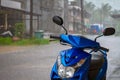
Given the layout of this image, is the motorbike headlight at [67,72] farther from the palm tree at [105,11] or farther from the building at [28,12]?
the palm tree at [105,11]

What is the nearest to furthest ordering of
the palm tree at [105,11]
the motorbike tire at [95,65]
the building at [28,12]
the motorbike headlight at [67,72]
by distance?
the motorbike headlight at [67,72] < the motorbike tire at [95,65] < the building at [28,12] < the palm tree at [105,11]

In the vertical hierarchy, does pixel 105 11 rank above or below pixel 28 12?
Answer: above

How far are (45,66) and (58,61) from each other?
791cm

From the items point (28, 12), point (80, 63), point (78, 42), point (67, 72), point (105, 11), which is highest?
point (105, 11)

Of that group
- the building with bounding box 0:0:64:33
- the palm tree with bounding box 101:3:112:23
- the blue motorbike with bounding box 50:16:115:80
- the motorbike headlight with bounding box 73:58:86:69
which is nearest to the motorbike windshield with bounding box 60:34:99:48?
the blue motorbike with bounding box 50:16:115:80

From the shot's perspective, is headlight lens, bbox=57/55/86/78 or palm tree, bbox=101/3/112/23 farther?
palm tree, bbox=101/3/112/23

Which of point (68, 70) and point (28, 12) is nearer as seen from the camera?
point (68, 70)

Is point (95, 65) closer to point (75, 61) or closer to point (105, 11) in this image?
point (75, 61)

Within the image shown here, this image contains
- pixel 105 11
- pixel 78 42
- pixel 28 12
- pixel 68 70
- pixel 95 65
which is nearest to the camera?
pixel 68 70

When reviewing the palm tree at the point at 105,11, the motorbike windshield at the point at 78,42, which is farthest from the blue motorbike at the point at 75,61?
the palm tree at the point at 105,11

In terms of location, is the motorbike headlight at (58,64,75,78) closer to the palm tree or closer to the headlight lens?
the headlight lens

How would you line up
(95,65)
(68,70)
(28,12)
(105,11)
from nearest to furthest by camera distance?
1. (68,70)
2. (95,65)
3. (28,12)
4. (105,11)

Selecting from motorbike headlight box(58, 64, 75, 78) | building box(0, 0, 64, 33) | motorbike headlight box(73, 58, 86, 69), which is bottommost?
motorbike headlight box(58, 64, 75, 78)

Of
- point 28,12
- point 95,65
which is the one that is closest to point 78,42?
point 95,65
